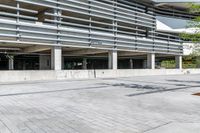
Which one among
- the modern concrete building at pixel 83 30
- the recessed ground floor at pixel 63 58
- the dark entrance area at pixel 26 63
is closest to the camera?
the modern concrete building at pixel 83 30

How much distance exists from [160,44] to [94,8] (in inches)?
583

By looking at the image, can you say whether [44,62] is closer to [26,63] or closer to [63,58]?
[63,58]

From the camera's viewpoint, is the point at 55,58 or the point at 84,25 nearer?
the point at 55,58

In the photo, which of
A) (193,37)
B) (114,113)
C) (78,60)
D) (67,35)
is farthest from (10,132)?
(78,60)

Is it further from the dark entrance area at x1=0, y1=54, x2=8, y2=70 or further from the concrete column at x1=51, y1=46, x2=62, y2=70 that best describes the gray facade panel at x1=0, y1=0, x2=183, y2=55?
the dark entrance area at x1=0, y1=54, x2=8, y2=70

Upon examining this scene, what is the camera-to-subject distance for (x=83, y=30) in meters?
27.8

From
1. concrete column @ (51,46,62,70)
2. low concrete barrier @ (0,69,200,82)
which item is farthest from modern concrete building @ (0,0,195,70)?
low concrete barrier @ (0,69,200,82)

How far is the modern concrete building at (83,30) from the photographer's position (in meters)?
23.2

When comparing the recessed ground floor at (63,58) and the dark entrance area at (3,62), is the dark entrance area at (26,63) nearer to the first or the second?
the recessed ground floor at (63,58)

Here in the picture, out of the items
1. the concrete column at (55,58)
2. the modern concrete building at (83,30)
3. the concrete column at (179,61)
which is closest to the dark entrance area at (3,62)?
the modern concrete building at (83,30)

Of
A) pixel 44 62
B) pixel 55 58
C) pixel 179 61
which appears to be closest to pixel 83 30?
pixel 55 58

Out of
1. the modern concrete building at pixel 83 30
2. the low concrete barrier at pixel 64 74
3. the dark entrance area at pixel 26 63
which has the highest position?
the modern concrete building at pixel 83 30

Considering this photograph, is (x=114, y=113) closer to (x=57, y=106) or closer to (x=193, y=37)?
(x=57, y=106)

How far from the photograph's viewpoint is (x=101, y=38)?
96.8 feet
